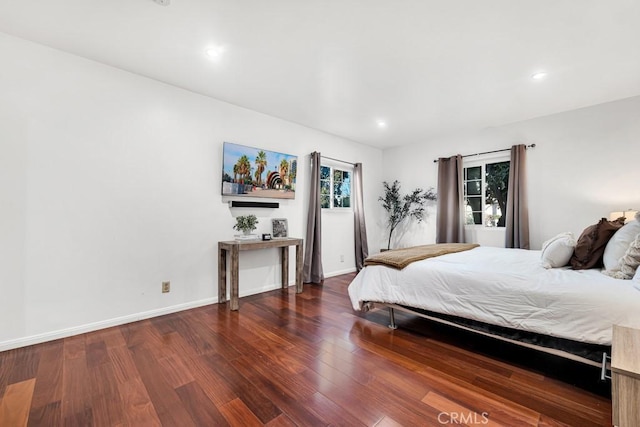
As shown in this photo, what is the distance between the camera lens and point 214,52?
2.40 meters

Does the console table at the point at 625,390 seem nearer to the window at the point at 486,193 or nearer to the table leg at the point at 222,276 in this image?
the table leg at the point at 222,276

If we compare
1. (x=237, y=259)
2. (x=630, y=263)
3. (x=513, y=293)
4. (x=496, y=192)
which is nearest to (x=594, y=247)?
(x=630, y=263)

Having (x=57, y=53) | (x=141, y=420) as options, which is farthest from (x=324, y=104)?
(x=141, y=420)

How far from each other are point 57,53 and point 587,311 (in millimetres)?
4370

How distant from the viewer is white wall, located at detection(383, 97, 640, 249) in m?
3.32

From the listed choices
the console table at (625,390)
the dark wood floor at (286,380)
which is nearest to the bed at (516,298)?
the dark wood floor at (286,380)

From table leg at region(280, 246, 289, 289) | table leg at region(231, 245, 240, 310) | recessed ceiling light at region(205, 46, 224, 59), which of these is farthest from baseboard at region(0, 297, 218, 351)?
recessed ceiling light at region(205, 46, 224, 59)

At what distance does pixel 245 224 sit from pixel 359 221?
2.34 metres

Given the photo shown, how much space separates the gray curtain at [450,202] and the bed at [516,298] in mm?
1835

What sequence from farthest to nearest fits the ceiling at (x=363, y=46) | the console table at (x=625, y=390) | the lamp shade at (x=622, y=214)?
1. the lamp shade at (x=622, y=214)
2. the ceiling at (x=363, y=46)
3. the console table at (x=625, y=390)

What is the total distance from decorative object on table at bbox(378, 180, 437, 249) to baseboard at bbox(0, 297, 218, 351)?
369cm

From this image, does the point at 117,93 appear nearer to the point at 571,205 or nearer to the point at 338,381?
the point at 338,381

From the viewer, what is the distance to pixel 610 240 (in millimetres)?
2115

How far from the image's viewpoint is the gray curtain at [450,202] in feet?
14.9
